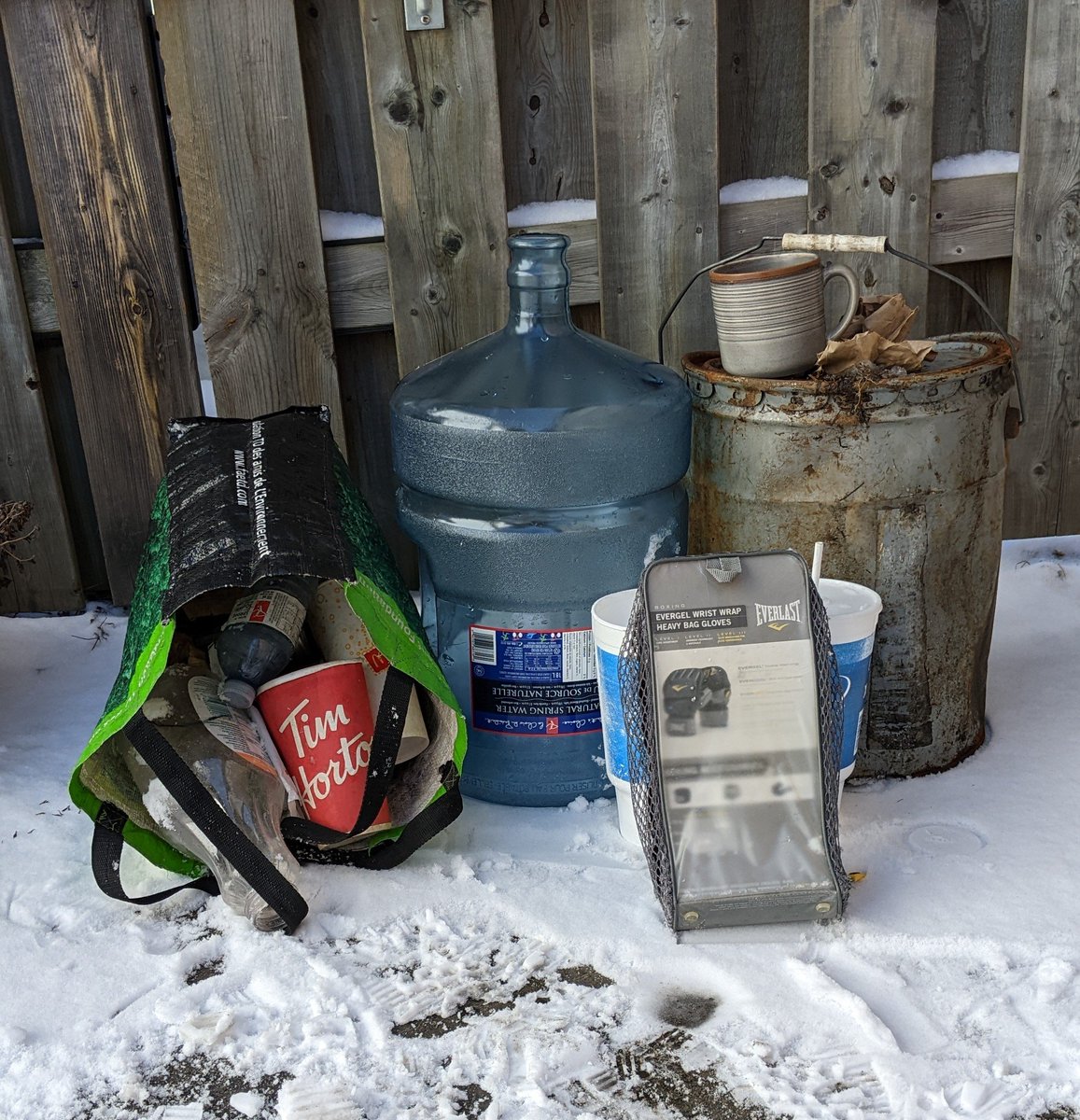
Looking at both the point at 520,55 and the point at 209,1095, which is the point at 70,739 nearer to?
the point at 209,1095

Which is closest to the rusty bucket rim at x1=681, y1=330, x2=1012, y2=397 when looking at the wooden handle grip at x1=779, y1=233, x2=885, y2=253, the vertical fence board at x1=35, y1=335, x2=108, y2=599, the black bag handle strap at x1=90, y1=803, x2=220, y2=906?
the wooden handle grip at x1=779, y1=233, x2=885, y2=253

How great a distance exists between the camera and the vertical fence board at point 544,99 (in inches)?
102

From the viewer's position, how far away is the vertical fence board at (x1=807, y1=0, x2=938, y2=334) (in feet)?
8.44

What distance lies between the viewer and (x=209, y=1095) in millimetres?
1590

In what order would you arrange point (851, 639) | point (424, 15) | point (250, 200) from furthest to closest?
point (250, 200)
point (424, 15)
point (851, 639)

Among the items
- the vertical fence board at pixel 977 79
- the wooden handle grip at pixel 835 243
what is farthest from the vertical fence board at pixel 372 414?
the vertical fence board at pixel 977 79

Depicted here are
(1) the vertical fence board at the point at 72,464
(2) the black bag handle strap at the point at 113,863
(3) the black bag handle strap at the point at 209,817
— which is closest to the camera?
Answer: (3) the black bag handle strap at the point at 209,817

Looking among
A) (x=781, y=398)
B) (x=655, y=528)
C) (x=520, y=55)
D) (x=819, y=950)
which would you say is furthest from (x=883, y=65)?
(x=819, y=950)

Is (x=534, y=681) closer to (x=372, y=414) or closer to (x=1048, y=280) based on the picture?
(x=372, y=414)

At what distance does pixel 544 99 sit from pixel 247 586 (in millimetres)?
1366

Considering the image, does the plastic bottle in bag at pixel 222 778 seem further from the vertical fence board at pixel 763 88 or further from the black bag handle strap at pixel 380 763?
the vertical fence board at pixel 763 88

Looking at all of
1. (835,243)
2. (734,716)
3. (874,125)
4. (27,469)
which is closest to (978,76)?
(874,125)

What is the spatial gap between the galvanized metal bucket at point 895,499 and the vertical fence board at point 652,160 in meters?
0.45

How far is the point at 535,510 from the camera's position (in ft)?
7.16
